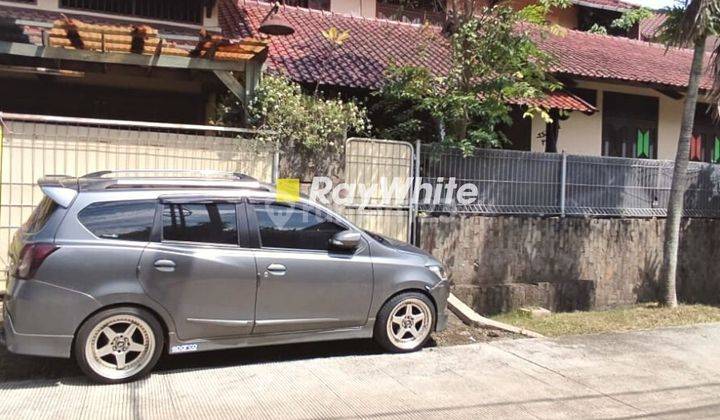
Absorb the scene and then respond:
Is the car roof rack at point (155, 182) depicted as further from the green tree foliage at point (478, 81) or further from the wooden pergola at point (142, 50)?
the green tree foliage at point (478, 81)

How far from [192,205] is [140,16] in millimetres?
7321

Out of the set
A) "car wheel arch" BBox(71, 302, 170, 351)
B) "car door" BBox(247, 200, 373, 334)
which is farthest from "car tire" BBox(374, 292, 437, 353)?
"car wheel arch" BBox(71, 302, 170, 351)

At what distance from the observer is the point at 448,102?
942cm

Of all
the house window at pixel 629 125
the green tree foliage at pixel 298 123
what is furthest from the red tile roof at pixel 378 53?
the green tree foliage at pixel 298 123

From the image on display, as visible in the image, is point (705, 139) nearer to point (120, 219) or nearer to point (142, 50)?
point (142, 50)

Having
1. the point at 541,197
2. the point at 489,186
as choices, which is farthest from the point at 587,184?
the point at 489,186

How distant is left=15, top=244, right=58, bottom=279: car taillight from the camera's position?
5.07m

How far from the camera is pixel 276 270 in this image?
5820mm

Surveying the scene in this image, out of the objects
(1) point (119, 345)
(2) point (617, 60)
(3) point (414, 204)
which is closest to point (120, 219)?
(1) point (119, 345)

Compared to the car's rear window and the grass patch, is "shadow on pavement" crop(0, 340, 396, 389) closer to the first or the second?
the car's rear window

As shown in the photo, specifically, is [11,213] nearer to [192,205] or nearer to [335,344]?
[192,205]

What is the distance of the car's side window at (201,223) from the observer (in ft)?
18.4

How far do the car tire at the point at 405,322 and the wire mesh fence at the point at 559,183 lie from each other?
10.0 feet

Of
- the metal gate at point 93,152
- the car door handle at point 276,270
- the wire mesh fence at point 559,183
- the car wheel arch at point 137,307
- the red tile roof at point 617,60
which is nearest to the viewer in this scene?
the car wheel arch at point 137,307
